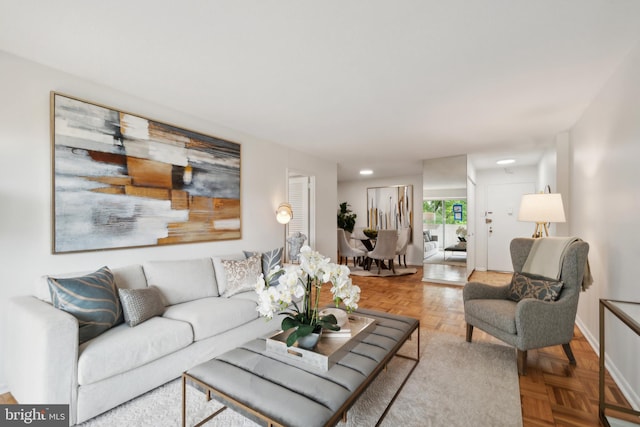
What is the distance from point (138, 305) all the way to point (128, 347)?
1.17 feet

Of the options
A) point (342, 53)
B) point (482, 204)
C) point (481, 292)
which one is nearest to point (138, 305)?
point (342, 53)

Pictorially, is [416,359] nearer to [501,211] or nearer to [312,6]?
[312,6]

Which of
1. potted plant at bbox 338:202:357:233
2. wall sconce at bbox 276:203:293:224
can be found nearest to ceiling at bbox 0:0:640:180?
wall sconce at bbox 276:203:293:224

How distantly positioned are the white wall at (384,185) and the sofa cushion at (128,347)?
545 centimetres

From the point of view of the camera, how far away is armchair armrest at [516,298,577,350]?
7.21 ft

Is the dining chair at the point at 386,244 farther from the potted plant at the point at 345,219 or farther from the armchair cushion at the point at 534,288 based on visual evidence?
the armchair cushion at the point at 534,288

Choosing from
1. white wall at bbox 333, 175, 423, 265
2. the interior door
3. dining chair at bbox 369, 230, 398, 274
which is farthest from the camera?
white wall at bbox 333, 175, 423, 265

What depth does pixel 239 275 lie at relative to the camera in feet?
9.78

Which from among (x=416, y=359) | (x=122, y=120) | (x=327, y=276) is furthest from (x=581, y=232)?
(x=122, y=120)

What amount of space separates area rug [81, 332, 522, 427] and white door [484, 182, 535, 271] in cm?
469

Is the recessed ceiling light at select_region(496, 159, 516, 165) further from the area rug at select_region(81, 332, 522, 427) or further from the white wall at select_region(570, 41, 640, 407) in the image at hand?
the area rug at select_region(81, 332, 522, 427)

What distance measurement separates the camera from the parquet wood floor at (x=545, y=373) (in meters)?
1.76

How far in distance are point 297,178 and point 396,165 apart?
7.12 feet

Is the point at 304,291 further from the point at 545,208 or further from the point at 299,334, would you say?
the point at 545,208
